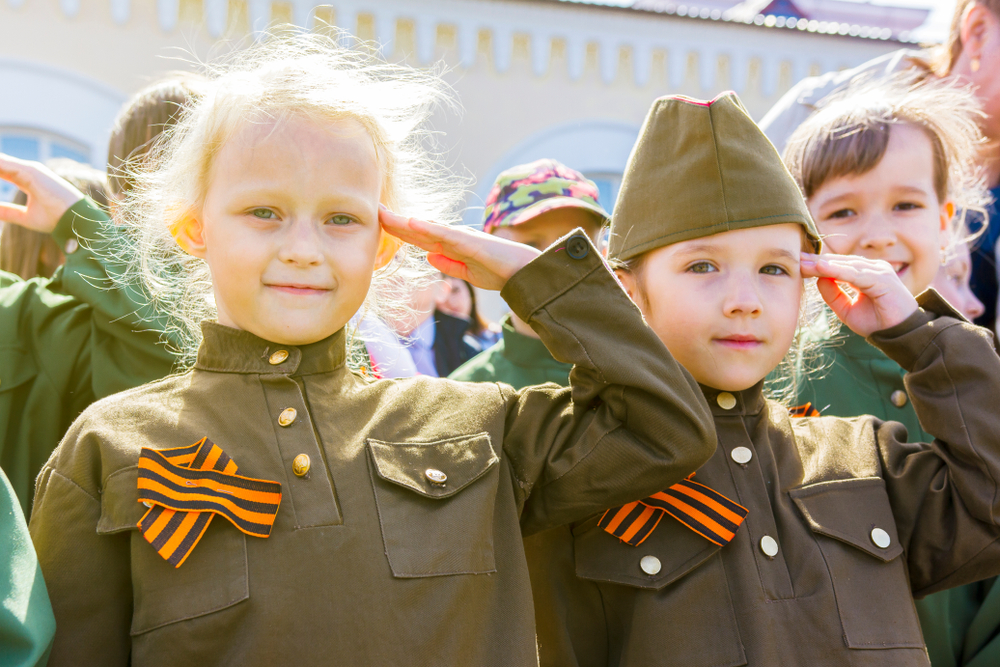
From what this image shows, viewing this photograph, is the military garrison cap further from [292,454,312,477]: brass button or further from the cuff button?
[292,454,312,477]: brass button

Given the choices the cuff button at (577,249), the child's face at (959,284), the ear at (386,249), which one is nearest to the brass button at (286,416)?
the ear at (386,249)

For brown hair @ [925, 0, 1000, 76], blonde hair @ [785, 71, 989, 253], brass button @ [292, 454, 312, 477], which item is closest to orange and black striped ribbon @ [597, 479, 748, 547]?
brass button @ [292, 454, 312, 477]

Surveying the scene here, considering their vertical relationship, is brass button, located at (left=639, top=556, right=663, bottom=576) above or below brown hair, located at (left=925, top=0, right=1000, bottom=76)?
below

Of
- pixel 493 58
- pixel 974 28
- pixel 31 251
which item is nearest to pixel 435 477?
pixel 31 251

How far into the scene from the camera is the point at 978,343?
171 cm

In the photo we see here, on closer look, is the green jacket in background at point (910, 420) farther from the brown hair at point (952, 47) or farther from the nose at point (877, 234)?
the brown hair at point (952, 47)

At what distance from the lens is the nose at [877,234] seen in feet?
7.12

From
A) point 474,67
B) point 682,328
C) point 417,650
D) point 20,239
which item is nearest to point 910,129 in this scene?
point 682,328

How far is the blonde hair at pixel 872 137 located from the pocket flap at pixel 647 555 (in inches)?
42.4

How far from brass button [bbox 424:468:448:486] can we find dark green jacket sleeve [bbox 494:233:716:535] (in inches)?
6.3

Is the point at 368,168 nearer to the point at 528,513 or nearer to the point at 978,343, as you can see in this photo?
the point at 528,513

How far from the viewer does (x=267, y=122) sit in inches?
61.5

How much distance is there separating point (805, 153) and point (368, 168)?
124cm

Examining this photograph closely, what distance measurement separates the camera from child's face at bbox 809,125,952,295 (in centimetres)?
219
